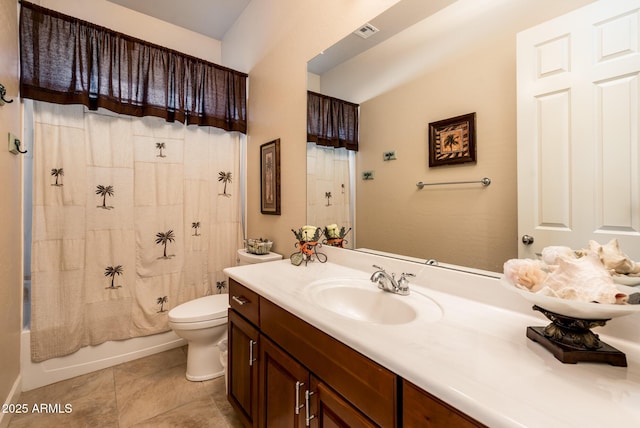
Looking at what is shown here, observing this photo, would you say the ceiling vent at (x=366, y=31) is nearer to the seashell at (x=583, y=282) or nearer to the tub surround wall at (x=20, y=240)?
the seashell at (x=583, y=282)

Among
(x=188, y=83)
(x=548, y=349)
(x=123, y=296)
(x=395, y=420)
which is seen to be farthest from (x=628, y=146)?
(x=123, y=296)

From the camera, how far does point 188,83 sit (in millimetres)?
2254

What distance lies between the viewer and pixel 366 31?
4.59ft

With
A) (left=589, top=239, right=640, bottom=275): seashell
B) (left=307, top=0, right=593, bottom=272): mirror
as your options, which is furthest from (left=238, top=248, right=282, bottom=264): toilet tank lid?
(left=589, top=239, right=640, bottom=275): seashell

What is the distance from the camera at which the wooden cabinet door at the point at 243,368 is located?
122cm

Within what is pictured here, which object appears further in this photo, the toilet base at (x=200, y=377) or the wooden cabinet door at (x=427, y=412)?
the toilet base at (x=200, y=377)

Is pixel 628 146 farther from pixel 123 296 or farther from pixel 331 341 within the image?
pixel 123 296

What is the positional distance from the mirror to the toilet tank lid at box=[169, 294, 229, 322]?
1.07m

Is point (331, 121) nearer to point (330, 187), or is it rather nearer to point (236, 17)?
point (330, 187)

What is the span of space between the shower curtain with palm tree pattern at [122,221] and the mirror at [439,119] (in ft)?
4.80

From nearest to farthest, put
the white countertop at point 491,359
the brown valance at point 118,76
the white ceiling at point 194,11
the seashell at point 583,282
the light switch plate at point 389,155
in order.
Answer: the white countertop at point 491,359, the seashell at point 583,282, the light switch plate at point 389,155, the brown valance at point 118,76, the white ceiling at point 194,11

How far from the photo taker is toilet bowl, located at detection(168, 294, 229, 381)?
1.75 metres

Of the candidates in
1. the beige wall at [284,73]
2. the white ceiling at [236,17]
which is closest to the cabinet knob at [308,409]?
the beige wall at [284,73]

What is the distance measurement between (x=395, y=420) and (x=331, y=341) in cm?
24
